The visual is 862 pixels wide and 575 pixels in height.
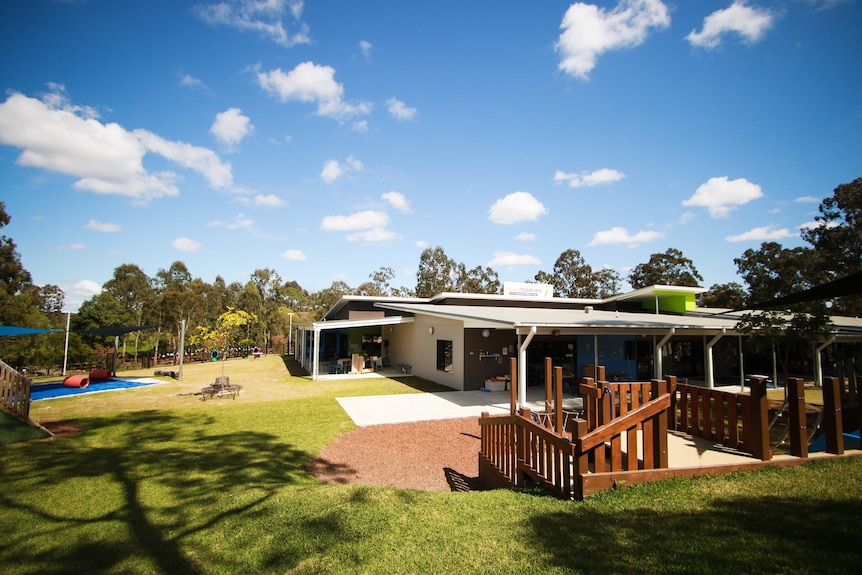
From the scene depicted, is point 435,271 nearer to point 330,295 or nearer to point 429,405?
point 330,295

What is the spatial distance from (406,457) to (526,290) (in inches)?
625

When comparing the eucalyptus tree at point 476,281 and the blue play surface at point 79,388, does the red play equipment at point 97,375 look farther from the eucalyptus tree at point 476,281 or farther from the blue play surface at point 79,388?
the eucalyptus tree at point 476,281

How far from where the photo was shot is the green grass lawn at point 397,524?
2895mm

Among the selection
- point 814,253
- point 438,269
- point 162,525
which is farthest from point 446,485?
point 438,269

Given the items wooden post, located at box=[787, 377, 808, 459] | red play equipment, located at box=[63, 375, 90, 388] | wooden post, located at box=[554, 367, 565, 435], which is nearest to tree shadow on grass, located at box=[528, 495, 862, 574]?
wooden post, located at box=[787, 377, 808, 459]

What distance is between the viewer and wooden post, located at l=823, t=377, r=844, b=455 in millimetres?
4234

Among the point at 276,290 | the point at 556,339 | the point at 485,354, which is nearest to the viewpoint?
the point at 485,354

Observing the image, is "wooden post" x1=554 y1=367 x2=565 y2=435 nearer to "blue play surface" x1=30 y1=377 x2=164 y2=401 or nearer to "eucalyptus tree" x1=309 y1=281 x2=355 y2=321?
"blue play surface" x1=30 y1=377 x2=164 y2=401

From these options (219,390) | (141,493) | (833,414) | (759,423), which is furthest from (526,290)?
(141,493)

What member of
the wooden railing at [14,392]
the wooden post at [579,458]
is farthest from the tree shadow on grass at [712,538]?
the wooden railing at [14,392]

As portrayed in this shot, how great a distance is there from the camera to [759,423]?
4270mm

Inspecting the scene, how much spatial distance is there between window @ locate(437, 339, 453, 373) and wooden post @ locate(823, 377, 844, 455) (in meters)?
12.0

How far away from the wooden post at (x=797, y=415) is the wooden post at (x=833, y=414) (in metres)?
0.27

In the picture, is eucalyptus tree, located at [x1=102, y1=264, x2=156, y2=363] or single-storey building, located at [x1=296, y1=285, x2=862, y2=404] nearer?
single-storey building, located at [x1=296, y1=285, x2=862, y2=404]
